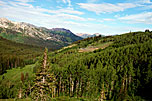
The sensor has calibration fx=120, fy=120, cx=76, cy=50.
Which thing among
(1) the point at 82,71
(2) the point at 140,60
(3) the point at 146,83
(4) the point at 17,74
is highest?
(2) the point at 140,60

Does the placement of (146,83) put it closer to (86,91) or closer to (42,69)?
(86,91)

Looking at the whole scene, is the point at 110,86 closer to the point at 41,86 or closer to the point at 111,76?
the point at 111,76

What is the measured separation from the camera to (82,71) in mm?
87000

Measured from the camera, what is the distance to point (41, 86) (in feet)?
47.5

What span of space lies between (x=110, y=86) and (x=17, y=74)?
456 feet

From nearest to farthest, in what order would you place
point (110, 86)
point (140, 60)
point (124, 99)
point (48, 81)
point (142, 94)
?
point (48, 81) < point (124, 99) < point (142, 94) < point (110, 86) < point (140, 60)

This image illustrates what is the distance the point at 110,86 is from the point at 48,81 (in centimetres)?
7812

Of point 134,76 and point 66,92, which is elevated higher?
point 134,76

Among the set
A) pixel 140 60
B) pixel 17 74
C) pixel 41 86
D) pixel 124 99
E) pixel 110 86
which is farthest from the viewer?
pixel 17 74

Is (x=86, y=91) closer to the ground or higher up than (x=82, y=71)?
closer to the ground

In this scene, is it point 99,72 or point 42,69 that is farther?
point 99,72

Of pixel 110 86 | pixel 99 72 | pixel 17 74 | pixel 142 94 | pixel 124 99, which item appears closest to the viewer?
pixel 124 99

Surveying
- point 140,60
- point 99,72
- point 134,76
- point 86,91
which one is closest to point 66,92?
point 86,91

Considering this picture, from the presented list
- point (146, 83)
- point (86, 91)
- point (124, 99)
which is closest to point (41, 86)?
point (124, 99)
